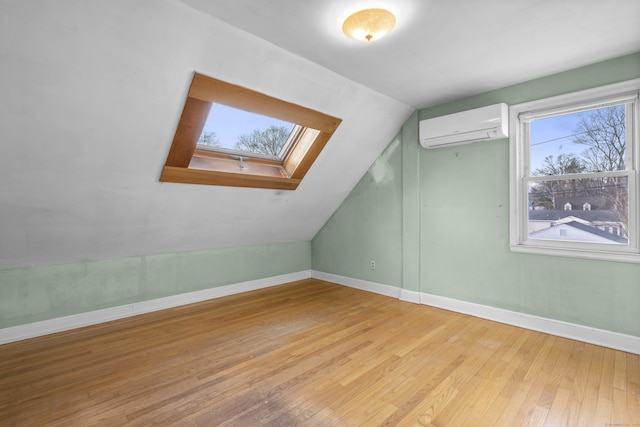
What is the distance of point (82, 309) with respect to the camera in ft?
10.6

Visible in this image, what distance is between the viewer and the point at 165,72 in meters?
2.23

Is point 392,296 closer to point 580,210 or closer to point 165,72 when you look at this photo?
point 580,210

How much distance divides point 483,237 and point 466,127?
1.18 metres

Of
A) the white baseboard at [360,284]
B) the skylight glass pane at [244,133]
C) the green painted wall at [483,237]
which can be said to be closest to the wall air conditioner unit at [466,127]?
the green painted wall at [483,237]

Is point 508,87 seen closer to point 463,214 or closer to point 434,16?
point 463,214

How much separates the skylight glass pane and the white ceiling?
0.84 m

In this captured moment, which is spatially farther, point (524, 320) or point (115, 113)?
point (524, 320)

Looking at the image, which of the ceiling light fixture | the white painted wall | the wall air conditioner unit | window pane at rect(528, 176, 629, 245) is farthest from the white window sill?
the ceiling light fixture

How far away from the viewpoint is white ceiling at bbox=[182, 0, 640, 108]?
198cm

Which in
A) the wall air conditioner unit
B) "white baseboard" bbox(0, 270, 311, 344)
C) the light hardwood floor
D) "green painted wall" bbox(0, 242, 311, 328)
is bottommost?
the light hardwood floor

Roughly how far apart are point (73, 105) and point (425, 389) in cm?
298

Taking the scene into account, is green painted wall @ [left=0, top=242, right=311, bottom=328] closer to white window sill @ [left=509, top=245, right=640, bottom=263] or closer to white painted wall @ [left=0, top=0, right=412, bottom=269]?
white painted wall @ [left=0, top=0, right=412, bottom=269]

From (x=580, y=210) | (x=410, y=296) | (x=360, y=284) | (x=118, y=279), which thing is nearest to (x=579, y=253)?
(x=580, y=210)

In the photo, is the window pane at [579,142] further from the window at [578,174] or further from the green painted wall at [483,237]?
the green painted wall at [483,237]
